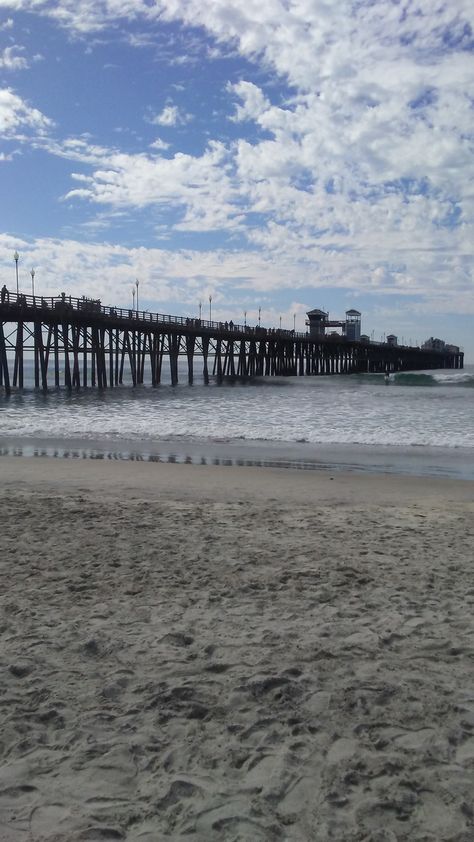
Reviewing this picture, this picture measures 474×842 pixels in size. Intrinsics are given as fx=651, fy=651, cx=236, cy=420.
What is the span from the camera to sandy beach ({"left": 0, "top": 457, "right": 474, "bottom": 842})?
93.4 inches

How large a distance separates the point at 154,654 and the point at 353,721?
1.19m

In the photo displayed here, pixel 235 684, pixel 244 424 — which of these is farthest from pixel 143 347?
pixel 235 684

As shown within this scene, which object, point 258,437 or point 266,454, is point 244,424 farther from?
point 266,454

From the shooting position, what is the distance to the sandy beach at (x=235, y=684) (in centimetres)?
237

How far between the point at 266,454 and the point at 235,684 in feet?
33.2

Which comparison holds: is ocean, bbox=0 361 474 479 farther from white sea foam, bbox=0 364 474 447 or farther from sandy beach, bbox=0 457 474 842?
sandy beach, bbox=0 457 474 842

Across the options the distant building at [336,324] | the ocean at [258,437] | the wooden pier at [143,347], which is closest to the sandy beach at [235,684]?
the ocean at [258,437]

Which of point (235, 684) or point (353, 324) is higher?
point (353, 324)

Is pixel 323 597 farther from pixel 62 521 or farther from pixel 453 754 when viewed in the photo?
pixel 62 521

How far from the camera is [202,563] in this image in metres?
5.30

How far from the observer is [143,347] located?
47406 millimetres

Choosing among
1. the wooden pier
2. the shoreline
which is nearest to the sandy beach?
the shoreline

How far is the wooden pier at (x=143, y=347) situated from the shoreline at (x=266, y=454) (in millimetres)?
20403

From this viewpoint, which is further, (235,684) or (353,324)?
(353,324)
